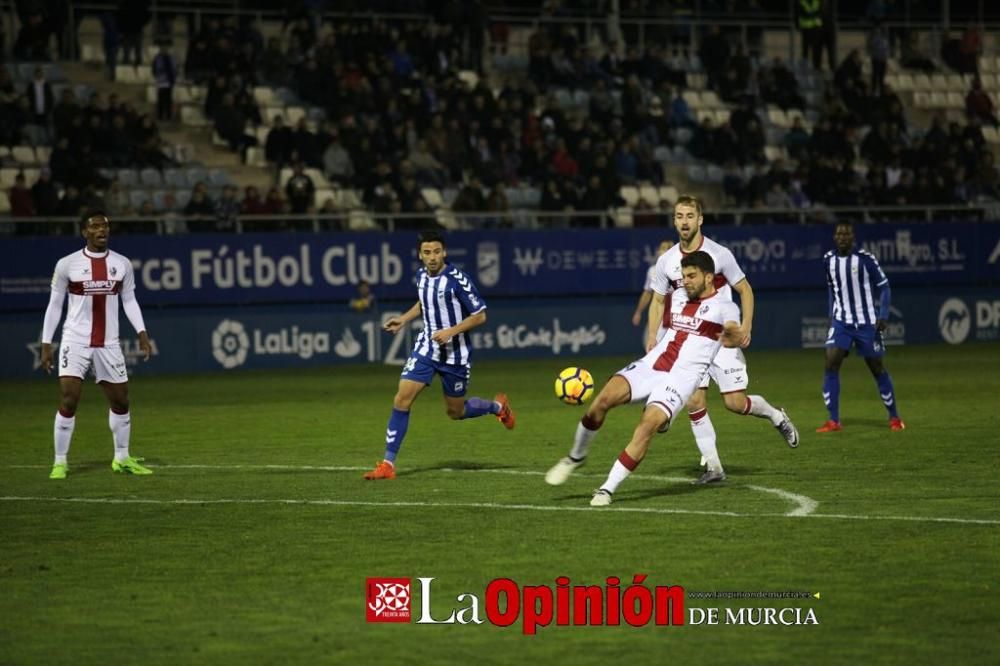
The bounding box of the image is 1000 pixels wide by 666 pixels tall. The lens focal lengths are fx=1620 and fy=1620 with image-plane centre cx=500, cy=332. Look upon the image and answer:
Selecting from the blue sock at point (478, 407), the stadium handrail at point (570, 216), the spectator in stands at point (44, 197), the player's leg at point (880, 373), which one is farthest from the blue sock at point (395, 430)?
the spectator in stands at point (44, 197)

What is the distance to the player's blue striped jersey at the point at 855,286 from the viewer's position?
19141mm

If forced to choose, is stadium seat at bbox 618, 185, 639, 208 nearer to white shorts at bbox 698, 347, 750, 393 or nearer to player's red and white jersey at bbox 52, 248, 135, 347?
white shorts at bbox 698, 347, 750, 393

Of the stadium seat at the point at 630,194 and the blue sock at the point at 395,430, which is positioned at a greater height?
the stadium seat at the point at 630,194

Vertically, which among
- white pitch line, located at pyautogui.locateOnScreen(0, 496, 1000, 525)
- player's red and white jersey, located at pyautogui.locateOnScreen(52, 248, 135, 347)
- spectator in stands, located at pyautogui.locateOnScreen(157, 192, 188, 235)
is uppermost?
spectator in stands, located at pyautogui.locateOnScreen(157, 192, 188, 235)

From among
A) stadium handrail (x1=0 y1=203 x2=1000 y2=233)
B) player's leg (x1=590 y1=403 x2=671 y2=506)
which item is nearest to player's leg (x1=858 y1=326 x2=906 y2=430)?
player's leg (x1=590 y1=403 x2=671 y2=506)

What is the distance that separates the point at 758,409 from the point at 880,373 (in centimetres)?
470

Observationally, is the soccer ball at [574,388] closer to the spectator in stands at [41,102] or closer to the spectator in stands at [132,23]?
the spectator in stands at [41,102]

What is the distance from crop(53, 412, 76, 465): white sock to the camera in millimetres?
15055

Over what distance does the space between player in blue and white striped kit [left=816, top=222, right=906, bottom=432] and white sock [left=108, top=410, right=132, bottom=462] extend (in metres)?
8.13

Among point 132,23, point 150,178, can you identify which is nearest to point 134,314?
point 150,178

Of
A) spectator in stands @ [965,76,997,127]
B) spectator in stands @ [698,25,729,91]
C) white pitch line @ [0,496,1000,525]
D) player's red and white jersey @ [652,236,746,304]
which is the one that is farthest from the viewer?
spectator in stands @ [965,76,997,127]

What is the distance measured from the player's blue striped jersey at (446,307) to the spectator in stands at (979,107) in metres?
29.5

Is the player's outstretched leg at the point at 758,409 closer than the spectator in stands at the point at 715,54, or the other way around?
the player's outstretched leg at the point at 758,409

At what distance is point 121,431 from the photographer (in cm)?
1534
